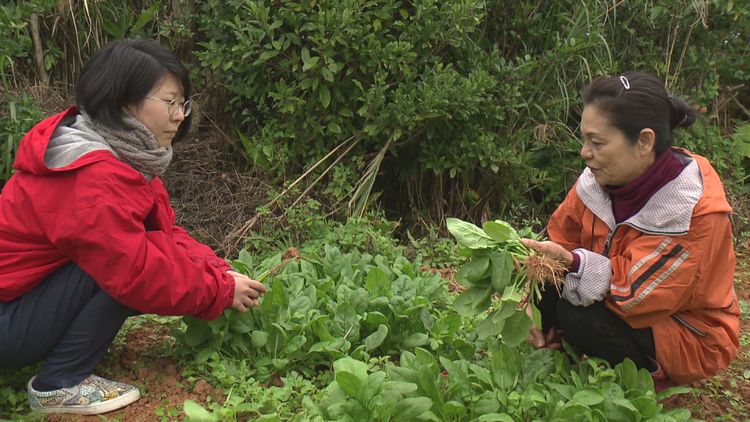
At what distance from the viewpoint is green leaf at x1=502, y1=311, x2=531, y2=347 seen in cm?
263

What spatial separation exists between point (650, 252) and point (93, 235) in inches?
69.3

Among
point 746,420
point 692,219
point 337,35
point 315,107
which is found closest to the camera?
point 692,219

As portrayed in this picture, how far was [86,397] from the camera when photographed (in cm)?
268

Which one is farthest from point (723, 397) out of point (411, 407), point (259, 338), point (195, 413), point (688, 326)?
point (195, 413)

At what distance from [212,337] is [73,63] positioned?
278 centimetres

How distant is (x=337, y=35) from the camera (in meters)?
4.12

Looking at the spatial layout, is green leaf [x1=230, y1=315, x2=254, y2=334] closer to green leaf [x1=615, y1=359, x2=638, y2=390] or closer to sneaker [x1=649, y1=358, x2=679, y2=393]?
green leaf [x1=615, y1=359, x2=638, y2=390]

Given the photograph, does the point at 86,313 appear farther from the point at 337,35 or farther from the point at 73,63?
the point at 73,63

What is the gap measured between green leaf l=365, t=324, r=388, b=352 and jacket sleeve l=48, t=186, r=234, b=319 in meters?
0.66

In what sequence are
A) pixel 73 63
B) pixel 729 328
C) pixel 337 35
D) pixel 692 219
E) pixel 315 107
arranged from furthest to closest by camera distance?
pixel 73 63 < pixel 315 107 < pixel 337 35 < pixel 729 328 < pixel 692 219

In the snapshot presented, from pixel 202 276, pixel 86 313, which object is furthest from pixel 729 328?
pixel 86 313

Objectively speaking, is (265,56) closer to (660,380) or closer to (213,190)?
(213,190)

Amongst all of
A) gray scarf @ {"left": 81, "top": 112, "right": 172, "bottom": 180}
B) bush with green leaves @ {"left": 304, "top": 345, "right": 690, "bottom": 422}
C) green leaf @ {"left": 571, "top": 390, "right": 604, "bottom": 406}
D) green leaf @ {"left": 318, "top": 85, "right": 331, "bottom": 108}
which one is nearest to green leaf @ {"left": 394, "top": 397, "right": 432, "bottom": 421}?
bush with green leaves @ {"left": 304, "top": 345, "right": 690, "bottom": 422}

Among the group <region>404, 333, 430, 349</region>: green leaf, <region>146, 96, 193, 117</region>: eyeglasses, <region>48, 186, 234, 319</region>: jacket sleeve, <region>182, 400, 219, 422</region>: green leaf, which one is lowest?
<region>404, 333, 430, 349</region>: green leaf
